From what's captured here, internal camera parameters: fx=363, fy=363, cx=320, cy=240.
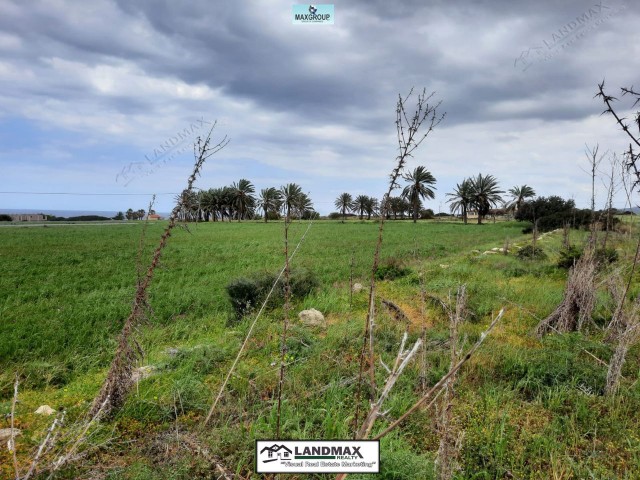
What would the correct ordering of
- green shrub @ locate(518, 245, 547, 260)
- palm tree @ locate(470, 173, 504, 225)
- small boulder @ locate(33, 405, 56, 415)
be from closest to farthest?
1. small boulder @ locate(33, 405, 56, 415)
2. green shrub @ locate(518, 245, 547, 260)
3. palm tree @ locate(470, 173, 504, 225)

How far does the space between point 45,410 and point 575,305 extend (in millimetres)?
7785

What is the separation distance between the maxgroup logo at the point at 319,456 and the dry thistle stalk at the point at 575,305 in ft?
18.7

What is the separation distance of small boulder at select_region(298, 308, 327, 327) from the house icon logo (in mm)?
4884

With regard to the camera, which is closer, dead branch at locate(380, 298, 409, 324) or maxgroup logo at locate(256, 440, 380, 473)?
maxgroup logo at locate(256, 440, 380, 473)

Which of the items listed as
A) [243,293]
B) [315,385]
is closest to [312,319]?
[243,293]

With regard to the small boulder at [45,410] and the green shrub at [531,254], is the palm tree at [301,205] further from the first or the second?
the green shrub at [531,254]

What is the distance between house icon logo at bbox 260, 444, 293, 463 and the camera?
6.18 feet

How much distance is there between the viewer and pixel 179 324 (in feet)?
24.6

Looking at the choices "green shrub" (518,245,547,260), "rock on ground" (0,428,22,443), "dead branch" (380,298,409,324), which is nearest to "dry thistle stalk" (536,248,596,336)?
"dead branch" (380,298,409,324)

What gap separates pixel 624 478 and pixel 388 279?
8.62m

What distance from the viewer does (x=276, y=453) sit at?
191cm

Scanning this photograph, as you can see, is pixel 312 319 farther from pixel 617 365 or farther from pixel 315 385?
pixel 617 365

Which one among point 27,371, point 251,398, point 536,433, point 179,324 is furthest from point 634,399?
point 27,371

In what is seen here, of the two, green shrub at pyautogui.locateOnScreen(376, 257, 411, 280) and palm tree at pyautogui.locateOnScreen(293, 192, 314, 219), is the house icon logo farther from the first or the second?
green shrub at pyautogui.locateOnScreen(376, 257, 411, 280)
